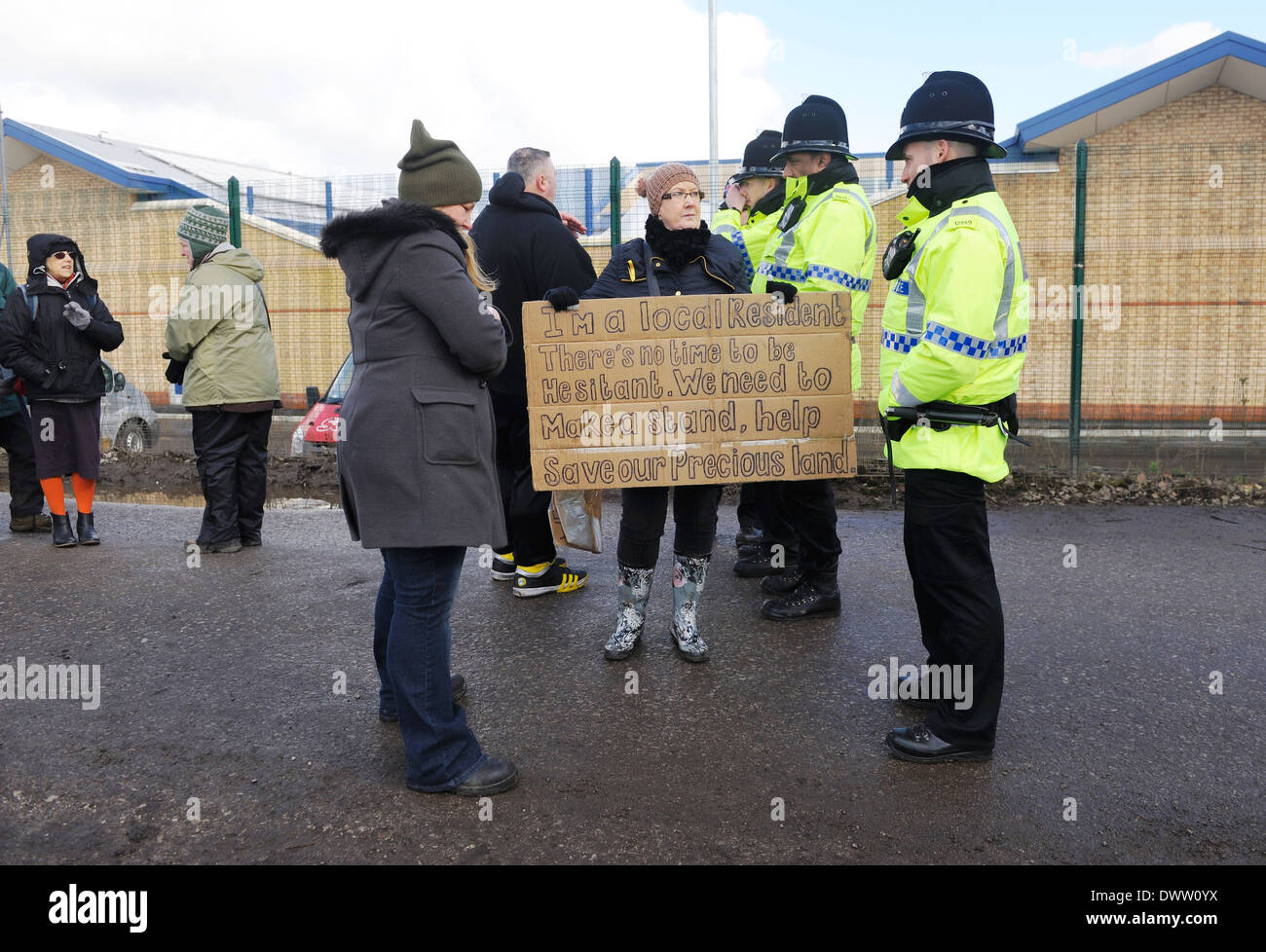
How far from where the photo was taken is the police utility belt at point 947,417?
11.4ft

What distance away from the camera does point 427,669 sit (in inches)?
130

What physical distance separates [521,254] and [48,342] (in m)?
3.70

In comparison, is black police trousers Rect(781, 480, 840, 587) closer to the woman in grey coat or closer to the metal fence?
the woman in grey coat

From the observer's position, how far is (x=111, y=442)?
11195mm

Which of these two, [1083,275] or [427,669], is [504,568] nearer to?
[427,669]

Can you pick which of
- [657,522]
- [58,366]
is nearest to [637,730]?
[657,522]

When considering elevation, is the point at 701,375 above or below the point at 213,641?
above

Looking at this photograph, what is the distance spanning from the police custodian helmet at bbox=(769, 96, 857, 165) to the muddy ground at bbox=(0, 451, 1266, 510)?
366 centimetres

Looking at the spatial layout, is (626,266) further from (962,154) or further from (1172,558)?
(1172,558)

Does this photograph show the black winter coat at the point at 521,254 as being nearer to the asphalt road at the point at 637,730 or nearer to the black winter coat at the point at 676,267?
the black winter coat at the point at 676,267

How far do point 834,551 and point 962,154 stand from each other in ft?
7.30

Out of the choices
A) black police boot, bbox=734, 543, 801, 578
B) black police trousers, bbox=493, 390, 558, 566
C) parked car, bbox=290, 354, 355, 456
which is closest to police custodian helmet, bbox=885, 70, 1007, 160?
black police trousers, bbox=493, 390, 558, 566

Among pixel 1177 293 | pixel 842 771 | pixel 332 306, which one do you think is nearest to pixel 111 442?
pixel 332 306

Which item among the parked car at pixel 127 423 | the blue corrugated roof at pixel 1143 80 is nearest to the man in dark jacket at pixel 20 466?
the parked car at pixel 127 423
